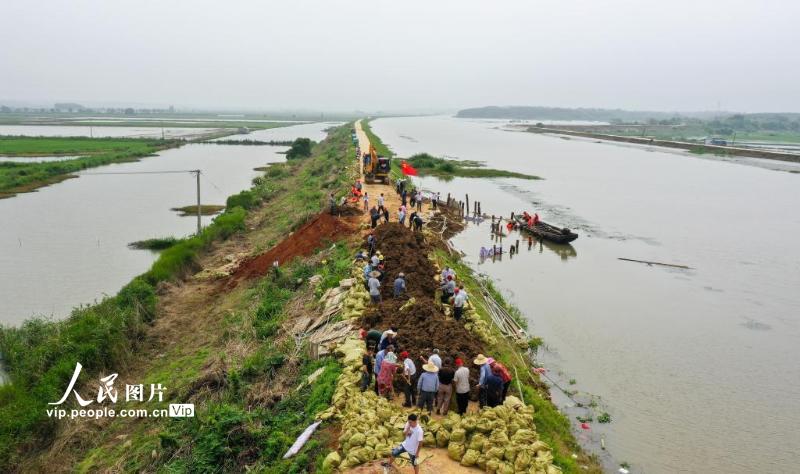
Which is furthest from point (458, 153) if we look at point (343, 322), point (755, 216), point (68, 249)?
point (343, 322)

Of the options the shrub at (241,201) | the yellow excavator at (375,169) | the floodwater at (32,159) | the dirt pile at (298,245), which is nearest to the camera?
the dirt pile at (298,245)

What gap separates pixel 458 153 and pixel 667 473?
81789mm

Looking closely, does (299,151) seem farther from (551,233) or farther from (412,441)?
(412,441)

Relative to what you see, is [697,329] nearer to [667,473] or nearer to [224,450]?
[667,473]

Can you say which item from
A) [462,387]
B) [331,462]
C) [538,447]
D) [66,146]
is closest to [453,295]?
[462,387]

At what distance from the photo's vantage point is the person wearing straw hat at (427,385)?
10.2 meters

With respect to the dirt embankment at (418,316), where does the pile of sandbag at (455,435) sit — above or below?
below

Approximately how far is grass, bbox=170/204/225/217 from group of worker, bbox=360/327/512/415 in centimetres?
3249

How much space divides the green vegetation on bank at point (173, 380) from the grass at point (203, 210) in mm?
17574

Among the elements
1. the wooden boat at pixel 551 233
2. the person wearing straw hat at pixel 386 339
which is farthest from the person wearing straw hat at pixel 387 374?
the wooden boat at pixel 551 233

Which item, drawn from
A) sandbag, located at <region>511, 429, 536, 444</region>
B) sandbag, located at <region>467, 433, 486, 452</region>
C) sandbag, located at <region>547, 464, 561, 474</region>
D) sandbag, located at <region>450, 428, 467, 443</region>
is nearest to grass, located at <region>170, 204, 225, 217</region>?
sandbag, located at <region>450, 428, 467, 443</region>

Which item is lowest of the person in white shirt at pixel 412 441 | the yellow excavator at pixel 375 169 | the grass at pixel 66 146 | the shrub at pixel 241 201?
the person in white shirt at pixel 412 441

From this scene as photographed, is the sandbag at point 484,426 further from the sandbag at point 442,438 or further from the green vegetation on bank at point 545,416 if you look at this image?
the green vegetation on bank at point 545,416

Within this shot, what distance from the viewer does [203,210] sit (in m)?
41.2
